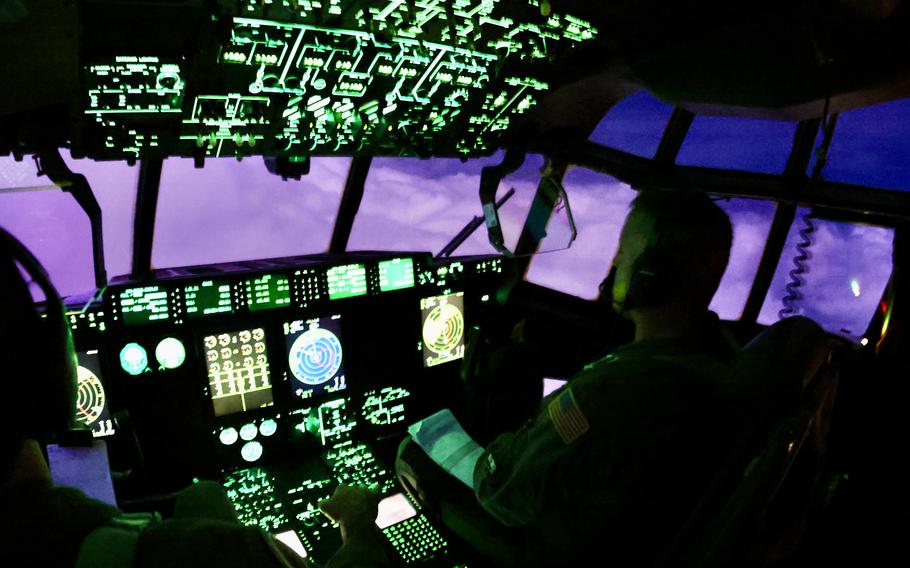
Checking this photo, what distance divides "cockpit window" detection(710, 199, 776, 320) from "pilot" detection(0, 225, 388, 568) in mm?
3408

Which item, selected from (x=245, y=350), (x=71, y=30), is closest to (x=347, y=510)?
(x=245, y=350)

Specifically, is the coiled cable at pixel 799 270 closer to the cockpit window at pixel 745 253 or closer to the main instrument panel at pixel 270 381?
the cockpit window at pixel 745 253

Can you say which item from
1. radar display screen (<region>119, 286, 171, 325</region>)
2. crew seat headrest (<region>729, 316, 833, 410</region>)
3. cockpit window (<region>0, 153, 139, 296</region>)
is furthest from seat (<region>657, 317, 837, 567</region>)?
cockpit window (<region>0, 153, 139, 296</region>)

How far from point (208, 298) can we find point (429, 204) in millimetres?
2923

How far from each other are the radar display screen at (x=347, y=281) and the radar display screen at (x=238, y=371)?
0.29 metres

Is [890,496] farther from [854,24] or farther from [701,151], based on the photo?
[701,151]

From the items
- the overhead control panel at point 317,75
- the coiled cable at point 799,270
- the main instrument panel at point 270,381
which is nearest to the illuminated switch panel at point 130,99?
the overhead control panel at point 317,75

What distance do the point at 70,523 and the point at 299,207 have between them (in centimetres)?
310

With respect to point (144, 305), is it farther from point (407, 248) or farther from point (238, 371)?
point (407, 248)

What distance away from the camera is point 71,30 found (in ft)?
4.07

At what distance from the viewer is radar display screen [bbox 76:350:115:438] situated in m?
1.73

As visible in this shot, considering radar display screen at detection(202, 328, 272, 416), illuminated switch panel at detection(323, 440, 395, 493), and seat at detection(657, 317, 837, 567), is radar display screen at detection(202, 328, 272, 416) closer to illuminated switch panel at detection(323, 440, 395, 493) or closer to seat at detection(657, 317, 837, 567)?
illuminated switch panel at detection(323, 440, 395, 493)

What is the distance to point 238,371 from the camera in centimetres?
194

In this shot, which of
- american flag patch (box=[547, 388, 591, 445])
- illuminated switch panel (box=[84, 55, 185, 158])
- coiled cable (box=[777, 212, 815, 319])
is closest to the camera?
american flag patch (box=[547, 388, 591, 445])
